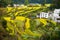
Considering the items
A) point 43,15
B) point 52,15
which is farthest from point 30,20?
point 52,15

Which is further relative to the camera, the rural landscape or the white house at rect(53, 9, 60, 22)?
the white house at rect(53, 9, 60, 22)

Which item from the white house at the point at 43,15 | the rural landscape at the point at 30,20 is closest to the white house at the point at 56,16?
the rural landscape at the point at 30,20

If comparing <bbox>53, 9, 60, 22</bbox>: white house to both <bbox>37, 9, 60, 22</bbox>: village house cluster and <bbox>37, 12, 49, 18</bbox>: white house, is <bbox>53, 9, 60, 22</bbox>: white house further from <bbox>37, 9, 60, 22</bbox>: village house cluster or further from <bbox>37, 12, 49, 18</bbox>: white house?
<bbox>37, 12, 49, 18</bbox>: white house

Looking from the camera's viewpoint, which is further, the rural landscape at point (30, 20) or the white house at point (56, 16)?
the white house at point (56, 16)

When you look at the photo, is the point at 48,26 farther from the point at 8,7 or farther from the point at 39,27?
the point at 8,7

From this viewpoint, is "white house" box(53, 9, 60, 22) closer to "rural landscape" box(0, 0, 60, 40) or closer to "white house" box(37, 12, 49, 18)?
"rural landscape" box(0, 0, 60, 40)

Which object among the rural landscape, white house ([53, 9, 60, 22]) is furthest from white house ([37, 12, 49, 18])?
white house ([53, 9, 60, 22])

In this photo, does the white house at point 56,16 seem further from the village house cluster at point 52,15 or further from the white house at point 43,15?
the white house at point 43,15

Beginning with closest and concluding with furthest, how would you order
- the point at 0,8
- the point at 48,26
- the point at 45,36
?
the point at 45,36, the point at 48,26, the point at 0,8

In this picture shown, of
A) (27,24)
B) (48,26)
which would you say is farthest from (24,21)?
(48,26)
